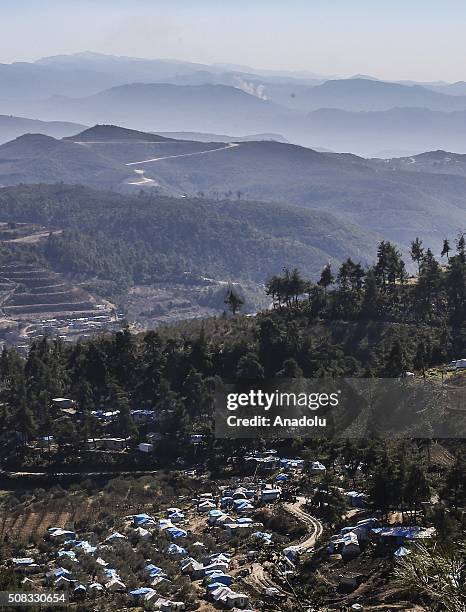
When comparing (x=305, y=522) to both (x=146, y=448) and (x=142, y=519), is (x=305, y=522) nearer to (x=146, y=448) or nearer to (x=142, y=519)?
(x=142, y=519)

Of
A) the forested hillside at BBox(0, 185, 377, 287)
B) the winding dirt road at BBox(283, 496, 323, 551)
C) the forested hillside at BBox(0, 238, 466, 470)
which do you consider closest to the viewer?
the winding dirt road at BBox(283, 496, 323, 551)

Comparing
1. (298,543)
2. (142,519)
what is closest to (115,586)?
(298,543)

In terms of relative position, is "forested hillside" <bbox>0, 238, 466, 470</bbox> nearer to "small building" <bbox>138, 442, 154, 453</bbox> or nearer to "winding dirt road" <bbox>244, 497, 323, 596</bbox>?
"small building" <bbox>138, 442, 154, 453</bbox>

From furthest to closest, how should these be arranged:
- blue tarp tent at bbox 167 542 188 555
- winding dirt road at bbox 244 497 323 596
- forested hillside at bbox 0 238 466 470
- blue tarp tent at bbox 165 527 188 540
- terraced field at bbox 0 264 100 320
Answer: terraced field at bbox 0 264 100 320
forested hillside at bbox 0 238 466 470
blue tarp tent at bbox 165 527 188 540
blue tarp tent at bbox 167 542 188 555
winding dirt road at bbox 244 497 323 596

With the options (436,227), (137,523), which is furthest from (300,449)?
(436,227)

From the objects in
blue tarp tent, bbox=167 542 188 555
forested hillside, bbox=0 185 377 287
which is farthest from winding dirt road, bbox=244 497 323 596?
forested hillside, bbox=0 185 377 287

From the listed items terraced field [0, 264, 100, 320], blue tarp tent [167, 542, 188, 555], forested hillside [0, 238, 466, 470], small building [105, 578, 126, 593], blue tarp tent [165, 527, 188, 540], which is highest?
forested hillside [0, 238, 466, 470]

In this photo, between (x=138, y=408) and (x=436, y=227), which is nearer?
(x=138, y=408)

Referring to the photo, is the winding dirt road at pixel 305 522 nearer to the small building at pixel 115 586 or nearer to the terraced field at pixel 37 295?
the small building at pixel 115 586

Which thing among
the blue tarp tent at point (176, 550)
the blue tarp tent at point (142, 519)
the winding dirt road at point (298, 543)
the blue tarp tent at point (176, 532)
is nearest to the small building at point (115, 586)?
the blue tarp tent at point (176, 550)

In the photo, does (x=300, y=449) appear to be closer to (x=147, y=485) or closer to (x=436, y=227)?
(x=147, y=485)

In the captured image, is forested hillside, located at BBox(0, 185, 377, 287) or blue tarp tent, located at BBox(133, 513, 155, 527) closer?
blue tarp tent, located at BBox(133, 513, 155, 527)
